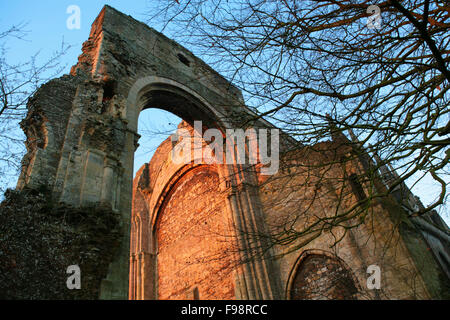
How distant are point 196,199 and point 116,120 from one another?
530cm

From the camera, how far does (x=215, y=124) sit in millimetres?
10273

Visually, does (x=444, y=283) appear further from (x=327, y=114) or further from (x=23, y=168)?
(x=23, y=168)

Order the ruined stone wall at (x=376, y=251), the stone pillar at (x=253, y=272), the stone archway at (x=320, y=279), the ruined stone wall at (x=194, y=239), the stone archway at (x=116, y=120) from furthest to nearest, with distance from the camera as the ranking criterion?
the ruined stone wall at (x=194, y=239) < the stone pillar at (x=253, y=272) < the stone archway at (x=320, y=279) < the ruined stone wall at (x=376, y=251) < the stone archway at (x=116, y=120)

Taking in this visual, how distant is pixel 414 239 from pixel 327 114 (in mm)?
4301

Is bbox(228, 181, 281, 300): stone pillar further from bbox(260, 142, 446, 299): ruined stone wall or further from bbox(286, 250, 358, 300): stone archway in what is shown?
bbox(286, 250, 358, 300): stone archway

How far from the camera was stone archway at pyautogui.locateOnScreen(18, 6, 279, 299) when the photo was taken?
520 cm

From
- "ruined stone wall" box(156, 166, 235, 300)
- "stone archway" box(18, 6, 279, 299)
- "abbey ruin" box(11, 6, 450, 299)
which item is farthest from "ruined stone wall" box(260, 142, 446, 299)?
"ruined stone wall" box(156, 166, 235, 300)

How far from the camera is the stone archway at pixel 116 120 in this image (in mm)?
5199

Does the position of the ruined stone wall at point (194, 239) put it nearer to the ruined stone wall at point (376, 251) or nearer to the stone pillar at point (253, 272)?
the stone pillar at point (253, 272)

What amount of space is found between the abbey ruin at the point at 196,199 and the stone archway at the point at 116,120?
3 cm

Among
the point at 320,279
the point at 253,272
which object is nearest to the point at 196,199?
the point at 253,272

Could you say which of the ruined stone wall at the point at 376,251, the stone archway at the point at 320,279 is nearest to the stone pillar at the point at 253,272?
the ruined stone wall at the point at 376,251

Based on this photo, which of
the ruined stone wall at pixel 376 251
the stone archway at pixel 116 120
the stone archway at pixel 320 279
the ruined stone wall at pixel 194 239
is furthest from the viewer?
the ruined stone wall at pixel 194 239

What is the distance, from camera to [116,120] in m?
6.58
